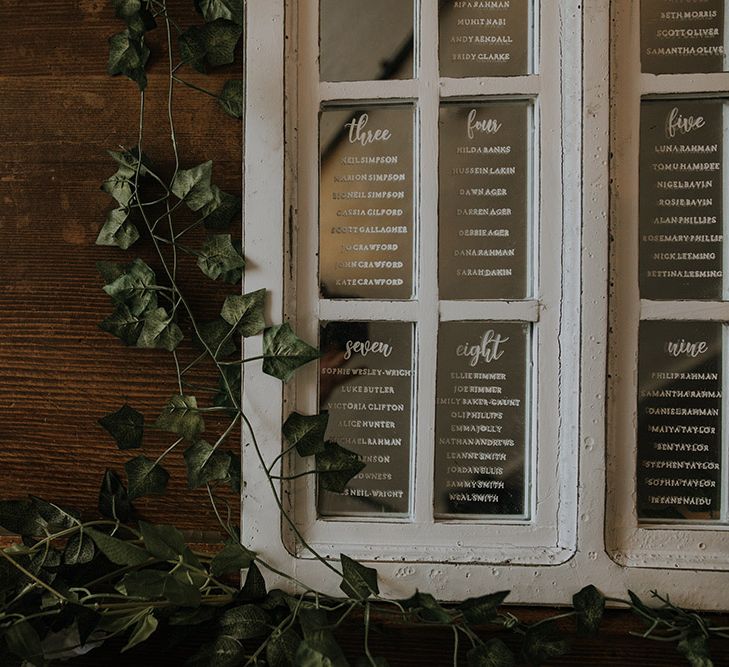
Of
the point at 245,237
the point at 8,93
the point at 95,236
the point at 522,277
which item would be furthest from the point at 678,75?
the point at 8,93

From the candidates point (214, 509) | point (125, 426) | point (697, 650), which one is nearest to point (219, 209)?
point (125, 426)

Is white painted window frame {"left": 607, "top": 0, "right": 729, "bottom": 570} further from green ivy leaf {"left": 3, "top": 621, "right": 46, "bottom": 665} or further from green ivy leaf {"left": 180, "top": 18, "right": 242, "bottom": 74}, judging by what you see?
green ivy leaf {"left": 3, "top": 621, "right": 46, "bottom": 665}

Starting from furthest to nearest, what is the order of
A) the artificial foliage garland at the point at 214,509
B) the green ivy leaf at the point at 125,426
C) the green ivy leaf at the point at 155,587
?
the green ivy leaf at the point at 125,426
the artificial foliage garland at the point at 214,509
the green ivy leaf at the point at 155,587

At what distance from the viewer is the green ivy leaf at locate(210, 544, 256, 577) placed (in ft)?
3.06

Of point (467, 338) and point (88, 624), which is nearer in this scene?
point (88, 624)

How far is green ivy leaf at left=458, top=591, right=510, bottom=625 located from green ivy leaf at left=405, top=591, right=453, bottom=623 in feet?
0.14

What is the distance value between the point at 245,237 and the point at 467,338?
0.48 meters

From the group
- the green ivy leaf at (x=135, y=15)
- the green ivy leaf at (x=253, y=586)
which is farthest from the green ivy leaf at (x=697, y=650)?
the green ivy leaf at (x=135, y=15)

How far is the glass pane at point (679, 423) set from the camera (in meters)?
1.08

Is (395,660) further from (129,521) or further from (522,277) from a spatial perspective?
(522,277)

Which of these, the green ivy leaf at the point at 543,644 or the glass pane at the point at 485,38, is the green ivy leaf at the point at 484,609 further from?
the glass pane at the point at 485,38

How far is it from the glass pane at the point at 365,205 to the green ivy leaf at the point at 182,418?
34cm

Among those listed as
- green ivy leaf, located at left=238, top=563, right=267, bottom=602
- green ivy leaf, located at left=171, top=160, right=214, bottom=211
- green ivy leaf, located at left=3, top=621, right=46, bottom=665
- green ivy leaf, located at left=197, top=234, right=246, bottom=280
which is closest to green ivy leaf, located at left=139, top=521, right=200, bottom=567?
green ivy leaf, located at left=238, top=563, right=267, bottom=602

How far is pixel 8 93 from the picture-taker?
3.82ft
